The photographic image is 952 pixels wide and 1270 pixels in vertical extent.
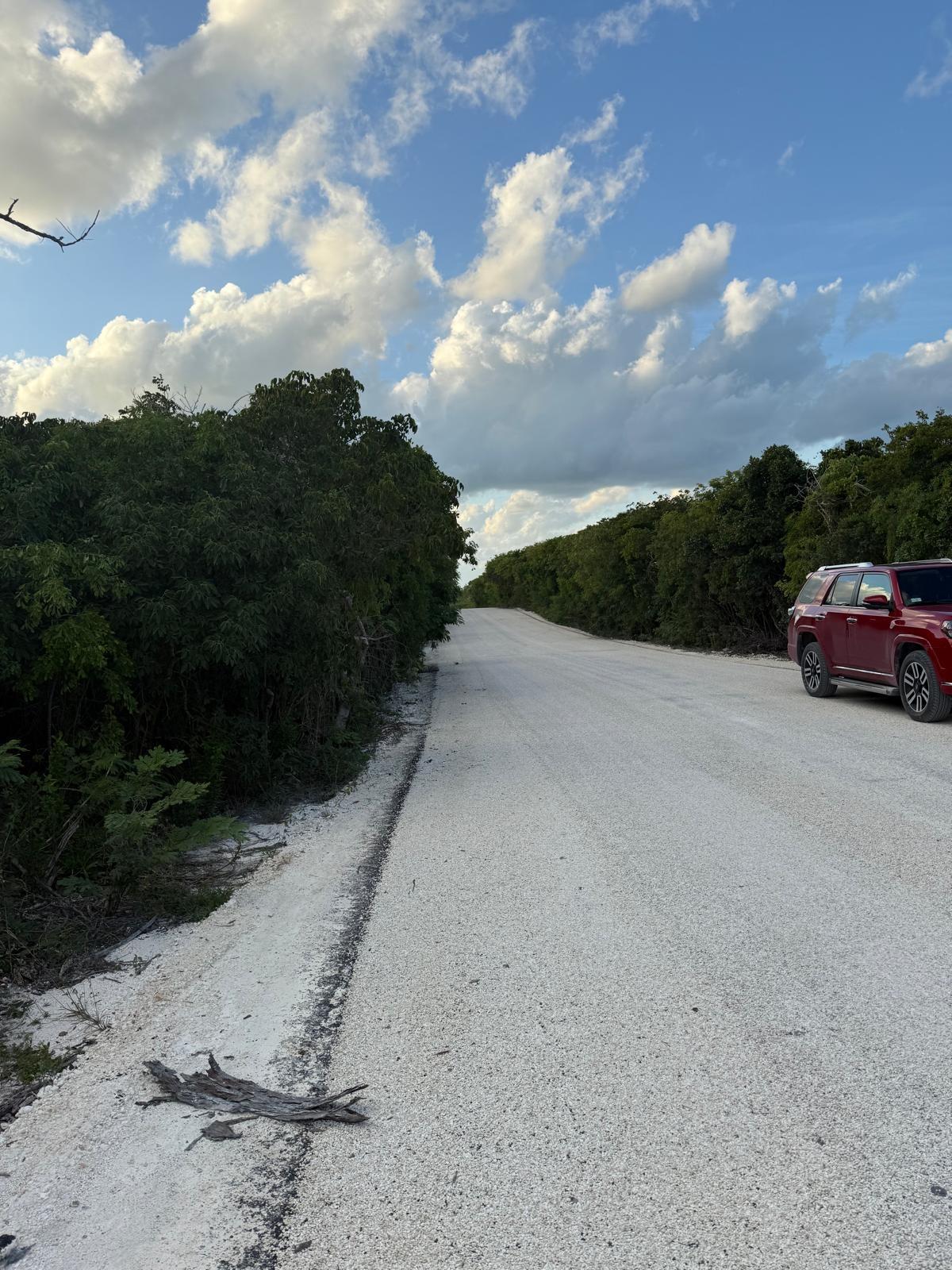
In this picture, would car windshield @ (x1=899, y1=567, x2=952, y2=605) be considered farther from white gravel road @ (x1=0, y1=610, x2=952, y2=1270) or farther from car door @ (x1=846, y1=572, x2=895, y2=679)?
white gravel road @ (x1=0, y1=610, x2=952, y2=1270)

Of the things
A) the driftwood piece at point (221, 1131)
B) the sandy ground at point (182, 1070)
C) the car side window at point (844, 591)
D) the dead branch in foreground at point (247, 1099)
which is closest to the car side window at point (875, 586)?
the car side window at point (844, 591)

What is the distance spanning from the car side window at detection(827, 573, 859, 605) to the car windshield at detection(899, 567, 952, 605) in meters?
0.97

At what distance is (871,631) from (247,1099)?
10736mm

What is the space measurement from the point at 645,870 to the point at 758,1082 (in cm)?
243

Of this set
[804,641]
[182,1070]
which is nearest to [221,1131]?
[182,1070]

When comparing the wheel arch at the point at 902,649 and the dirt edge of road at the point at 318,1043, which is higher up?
the wheel arch at the point at 902,649

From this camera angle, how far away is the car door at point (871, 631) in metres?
11.5

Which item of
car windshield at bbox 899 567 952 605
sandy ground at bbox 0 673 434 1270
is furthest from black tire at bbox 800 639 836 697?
sandy ground at bbox 0 673 434 1270

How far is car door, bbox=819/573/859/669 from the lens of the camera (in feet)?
41.2

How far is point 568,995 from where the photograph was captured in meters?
3.86

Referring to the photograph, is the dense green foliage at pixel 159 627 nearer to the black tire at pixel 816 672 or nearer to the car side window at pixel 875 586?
the car side window at pixel 875 586

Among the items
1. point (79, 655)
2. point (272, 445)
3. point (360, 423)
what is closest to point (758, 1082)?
point (79, 655)

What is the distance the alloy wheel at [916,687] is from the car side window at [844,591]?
174cm

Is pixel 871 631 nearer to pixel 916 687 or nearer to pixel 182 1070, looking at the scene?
pixel 916 687
